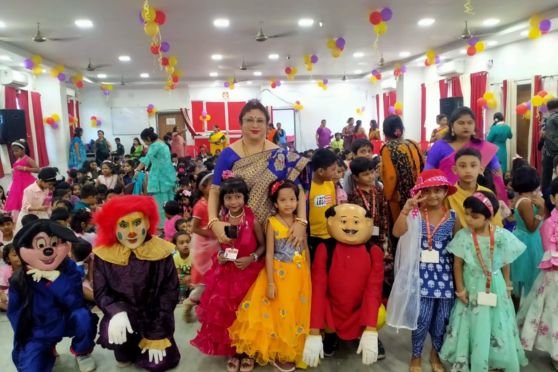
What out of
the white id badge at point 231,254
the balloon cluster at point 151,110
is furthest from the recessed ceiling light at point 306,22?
the balloon cluster at point 151,110

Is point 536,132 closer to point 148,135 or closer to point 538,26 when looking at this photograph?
point 538,26

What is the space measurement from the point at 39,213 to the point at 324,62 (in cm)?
932

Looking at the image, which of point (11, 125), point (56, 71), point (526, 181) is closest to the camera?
point (526, 181)

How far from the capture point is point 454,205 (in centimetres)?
247

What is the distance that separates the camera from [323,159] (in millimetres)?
2750

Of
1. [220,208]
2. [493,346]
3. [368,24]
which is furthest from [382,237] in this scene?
[368,24]

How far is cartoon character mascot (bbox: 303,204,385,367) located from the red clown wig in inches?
41.5

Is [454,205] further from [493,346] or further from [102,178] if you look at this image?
[102,178]

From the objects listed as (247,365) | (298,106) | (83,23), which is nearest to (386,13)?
(83,23)

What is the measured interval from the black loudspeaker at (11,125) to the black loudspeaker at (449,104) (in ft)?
32.7

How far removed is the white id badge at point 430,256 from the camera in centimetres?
229

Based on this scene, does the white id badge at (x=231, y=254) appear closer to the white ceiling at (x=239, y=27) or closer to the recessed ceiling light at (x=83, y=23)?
the white ceiling at (x=239, y=27)

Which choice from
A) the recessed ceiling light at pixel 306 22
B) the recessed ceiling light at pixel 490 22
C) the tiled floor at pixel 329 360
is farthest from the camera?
the recessed ceiling light at pixel 490 22

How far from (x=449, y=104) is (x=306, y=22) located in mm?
5011
